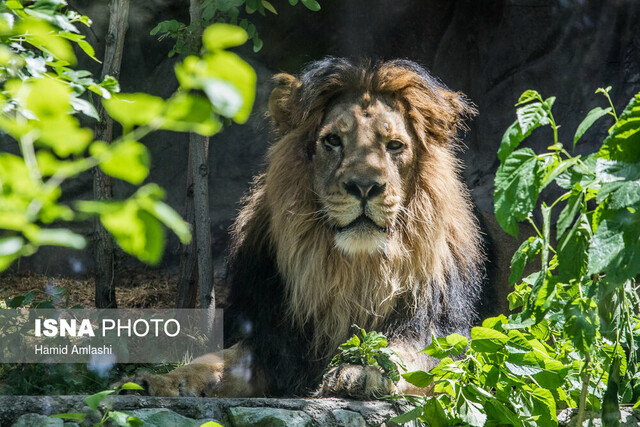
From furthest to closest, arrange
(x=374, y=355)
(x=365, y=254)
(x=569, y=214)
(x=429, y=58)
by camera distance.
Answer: (x=429, y=58), (x=365, y=254), (x=374, y=355), (x=569, y=214)

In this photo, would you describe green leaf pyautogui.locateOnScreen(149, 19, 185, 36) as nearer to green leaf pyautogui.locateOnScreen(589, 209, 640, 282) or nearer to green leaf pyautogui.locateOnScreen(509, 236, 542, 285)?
green leaf pyautogui.locateOnScreen(509, 236, 542, 285)

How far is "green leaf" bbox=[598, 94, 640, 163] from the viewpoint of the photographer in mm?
2125

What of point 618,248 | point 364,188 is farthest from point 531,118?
point 364,188

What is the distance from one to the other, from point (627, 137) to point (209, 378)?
2.40m

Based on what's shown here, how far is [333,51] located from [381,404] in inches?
163

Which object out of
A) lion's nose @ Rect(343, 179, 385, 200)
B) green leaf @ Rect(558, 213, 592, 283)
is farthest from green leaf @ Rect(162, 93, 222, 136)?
lion's nose @ Rect(343, 179, 385, 200)

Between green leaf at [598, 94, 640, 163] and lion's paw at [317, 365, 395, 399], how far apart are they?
1.50m

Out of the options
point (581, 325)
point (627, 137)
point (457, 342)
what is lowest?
point (457, 342)

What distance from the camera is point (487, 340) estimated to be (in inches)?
109

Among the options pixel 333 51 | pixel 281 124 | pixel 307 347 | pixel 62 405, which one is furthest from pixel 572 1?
pixel 62 405

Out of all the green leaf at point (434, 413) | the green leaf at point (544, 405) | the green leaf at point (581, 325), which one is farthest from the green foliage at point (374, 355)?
the green leaf at point (581, 325)

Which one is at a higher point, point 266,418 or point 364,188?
point 364,188

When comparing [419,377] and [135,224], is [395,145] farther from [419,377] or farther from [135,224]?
[135,224]

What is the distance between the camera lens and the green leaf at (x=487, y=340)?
2.77 m
